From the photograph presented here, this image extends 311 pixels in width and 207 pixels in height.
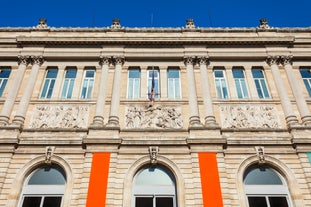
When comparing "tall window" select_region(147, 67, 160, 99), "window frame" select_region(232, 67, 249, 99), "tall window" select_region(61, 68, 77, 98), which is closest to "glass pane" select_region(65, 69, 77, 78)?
"tall window" select_region(61, 68, 77, 98)

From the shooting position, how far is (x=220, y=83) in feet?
56.0

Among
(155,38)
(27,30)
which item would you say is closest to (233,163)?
(155,38)

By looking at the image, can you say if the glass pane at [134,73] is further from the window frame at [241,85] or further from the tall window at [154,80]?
the window frame at [241,85]

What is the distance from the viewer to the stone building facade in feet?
42.8

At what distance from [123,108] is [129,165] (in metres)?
3.38

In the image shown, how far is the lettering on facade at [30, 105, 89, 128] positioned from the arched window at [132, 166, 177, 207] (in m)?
3.97

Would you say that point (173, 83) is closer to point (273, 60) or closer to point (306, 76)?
point (273, 60)

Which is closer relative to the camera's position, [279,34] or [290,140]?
[290,140]

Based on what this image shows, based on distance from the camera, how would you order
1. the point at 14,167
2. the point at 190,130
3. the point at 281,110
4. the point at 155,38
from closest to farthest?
the point at 14,167, the point at 190,130, the point at 281,110, the point at 155,38

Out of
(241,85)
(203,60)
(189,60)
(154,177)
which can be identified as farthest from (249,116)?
(154,177)

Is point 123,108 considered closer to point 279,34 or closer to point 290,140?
point 290,140

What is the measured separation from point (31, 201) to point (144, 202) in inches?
193

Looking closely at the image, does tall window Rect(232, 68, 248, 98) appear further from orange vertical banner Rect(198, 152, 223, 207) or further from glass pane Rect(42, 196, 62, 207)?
glass pane Rect(42, 196, 62, 207)

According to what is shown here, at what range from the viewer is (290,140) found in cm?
1415
